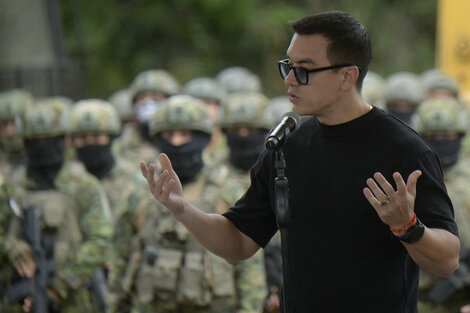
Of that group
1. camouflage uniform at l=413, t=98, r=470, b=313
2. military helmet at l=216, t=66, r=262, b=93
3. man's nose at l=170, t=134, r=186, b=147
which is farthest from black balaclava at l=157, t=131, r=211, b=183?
military helmet at l=216, t=66, r=262, b=93

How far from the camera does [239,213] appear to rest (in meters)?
4.08

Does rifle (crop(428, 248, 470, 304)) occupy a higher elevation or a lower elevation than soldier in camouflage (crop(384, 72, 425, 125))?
lower

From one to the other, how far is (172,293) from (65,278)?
5.24ft

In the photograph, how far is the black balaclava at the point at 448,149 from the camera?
29.3 ft

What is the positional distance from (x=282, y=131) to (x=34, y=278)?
4212mm

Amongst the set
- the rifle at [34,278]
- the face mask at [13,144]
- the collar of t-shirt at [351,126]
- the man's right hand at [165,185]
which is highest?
the collar of t-shirt at [351,126]

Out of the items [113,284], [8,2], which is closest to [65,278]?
[113,284]

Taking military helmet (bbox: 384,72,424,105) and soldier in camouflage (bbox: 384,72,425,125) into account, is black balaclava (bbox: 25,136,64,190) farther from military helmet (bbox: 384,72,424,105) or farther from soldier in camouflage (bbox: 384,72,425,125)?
military helmet (bbox: 384,72,424,105)

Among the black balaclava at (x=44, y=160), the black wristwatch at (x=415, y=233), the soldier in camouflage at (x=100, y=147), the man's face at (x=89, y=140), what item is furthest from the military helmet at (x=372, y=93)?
the black wristwatch at (x=415, y=233)

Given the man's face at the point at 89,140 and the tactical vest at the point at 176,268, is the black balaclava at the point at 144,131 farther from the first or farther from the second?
the tactical vest at the point at 176,268

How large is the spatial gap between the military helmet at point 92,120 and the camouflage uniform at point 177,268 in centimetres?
369

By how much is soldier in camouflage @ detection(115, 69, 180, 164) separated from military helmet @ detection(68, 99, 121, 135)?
3.20 feet

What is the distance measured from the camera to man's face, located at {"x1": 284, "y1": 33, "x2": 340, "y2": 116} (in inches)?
146

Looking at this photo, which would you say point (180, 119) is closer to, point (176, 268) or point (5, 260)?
point (176, 268)
